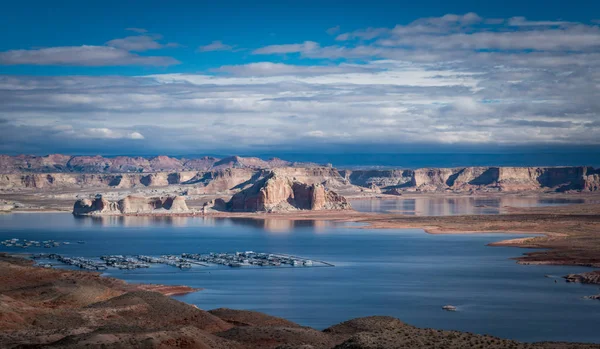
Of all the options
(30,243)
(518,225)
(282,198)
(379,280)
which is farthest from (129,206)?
(379,280)

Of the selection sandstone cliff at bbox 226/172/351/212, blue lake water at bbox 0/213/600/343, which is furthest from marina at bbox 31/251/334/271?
sandstone cliff at bbox 226/172/351/212

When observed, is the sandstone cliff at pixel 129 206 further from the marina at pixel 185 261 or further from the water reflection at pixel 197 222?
the marina at pixel 185 261

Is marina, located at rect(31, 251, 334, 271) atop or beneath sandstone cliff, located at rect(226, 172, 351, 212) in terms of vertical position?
beneath

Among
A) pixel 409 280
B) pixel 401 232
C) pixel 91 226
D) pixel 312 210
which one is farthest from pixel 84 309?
pixel 312 210

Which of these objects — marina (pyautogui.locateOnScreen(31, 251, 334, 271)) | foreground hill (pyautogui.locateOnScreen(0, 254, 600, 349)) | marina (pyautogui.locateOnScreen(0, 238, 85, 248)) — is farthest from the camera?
marina (pyautogui.locateOnScreen(0, 238, 85, 248))

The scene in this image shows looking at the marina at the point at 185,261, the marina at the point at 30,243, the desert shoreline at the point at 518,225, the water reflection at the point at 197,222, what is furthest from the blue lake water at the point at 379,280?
the water reflection at the point at 197,222

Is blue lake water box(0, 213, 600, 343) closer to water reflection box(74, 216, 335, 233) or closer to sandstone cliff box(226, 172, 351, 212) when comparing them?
water reflection box(74, 216, 335, 233)
